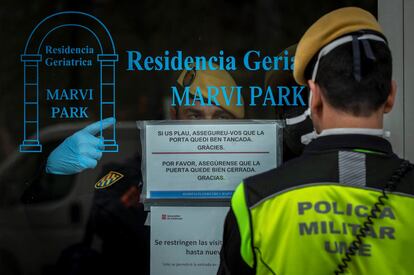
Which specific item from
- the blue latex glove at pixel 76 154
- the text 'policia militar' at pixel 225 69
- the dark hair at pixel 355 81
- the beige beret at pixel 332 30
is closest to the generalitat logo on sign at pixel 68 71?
the blue latex glove at pixel 76 154

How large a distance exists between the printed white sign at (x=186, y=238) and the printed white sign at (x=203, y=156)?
3.3 inches

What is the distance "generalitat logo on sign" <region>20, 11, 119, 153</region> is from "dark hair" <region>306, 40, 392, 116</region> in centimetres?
142

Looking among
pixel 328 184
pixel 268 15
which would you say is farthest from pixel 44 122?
pixel 328 184

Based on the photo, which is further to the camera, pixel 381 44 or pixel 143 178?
pixel 143 178

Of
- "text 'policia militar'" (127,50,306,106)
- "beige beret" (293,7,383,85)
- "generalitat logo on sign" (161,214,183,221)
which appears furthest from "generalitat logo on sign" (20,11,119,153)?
"beige beret" (293,7,383,85)

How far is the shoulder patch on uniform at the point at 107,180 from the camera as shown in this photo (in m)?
2.89

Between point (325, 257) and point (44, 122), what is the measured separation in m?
1.74

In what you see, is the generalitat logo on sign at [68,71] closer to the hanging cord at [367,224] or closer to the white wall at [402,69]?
the white wall at [402,69]

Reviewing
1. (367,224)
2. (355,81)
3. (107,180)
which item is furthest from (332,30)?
(107,180)

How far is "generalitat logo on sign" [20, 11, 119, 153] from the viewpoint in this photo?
9.52 ft

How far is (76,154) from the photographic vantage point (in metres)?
2.92

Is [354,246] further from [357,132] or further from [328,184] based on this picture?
[357,132]

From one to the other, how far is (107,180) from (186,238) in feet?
1.58

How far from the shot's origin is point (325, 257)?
167cm
